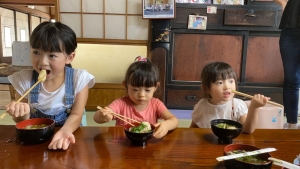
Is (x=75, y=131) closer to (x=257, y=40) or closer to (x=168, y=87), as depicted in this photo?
(x=168, y=87)

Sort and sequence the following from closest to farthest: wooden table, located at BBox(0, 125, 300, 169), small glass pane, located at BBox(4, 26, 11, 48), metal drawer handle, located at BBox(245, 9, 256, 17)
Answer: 1. wooden table, located at BBox(0, 125, 300, 169)
2. metal drawer handle, located at BBox(245, 9, 256, 17)
3. small glass pane, located at BBox(4, 26, 11, 48)

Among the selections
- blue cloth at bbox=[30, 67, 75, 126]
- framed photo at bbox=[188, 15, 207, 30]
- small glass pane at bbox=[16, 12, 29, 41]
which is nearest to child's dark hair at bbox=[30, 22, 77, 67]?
blue cloth at bbox=[30, 67, 75, 126]

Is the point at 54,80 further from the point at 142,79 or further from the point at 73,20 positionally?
the point at 73,20

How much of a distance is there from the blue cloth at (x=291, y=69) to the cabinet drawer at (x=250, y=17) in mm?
809

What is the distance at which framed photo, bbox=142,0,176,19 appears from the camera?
298 centimetres

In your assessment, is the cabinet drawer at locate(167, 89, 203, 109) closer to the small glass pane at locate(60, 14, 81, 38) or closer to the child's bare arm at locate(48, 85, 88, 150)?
the small glass pane at locate(60, 14, 81, 38)

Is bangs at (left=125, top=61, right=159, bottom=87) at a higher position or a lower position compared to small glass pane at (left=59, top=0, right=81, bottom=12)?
lower

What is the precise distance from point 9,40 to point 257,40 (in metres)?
6.13

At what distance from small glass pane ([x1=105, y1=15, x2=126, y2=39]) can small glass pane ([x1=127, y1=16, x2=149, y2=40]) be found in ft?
0.26

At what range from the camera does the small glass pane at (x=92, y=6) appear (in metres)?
3.22

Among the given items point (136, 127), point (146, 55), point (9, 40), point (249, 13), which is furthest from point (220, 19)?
point (9, 40)

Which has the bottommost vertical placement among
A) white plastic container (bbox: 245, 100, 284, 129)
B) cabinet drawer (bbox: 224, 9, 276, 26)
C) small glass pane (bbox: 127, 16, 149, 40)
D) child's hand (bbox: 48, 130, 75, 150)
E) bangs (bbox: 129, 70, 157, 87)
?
white plastic container (bbox: 245, 100, 284, 129)

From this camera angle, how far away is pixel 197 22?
119 inches

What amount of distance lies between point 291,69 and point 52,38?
2.03m
